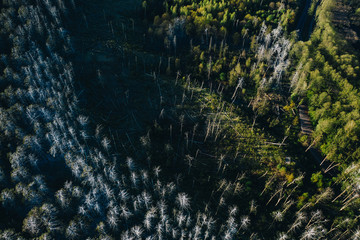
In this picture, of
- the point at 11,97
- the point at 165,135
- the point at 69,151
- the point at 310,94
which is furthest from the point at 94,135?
the point at 310,94

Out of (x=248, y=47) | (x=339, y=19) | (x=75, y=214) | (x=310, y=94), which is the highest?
(x=339, y=19)

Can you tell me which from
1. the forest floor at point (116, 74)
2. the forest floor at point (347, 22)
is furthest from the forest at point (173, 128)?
the forest floor at point (347, 22)

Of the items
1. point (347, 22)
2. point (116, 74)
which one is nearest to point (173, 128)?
point (116, 74)

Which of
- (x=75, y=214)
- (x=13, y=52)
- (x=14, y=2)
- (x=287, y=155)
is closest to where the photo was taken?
(x=75, y=214)

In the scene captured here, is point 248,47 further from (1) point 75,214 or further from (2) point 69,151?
(1) point 75,214

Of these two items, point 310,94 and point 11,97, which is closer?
point 11,97

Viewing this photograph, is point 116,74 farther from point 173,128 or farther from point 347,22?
point 347,22

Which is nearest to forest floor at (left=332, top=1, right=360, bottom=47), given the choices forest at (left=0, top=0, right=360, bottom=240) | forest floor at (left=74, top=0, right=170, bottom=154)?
forest at (left=0, top=0, right=360, bottom=240)

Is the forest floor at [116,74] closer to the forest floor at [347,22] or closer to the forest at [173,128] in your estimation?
the forest at [173,128]
